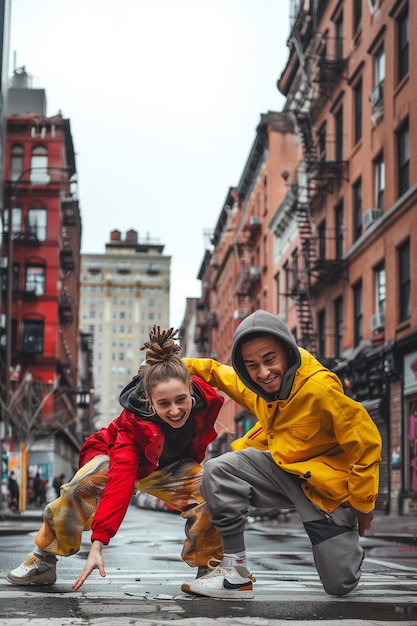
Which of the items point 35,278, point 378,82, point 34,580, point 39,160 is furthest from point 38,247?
point 34,580

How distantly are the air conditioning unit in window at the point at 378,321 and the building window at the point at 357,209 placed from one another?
12.1ft

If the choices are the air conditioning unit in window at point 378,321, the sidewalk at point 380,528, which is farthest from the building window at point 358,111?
the sidewalk at point 380,528

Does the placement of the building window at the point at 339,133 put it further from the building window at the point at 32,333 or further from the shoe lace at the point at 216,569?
the building window at the point at 32,333

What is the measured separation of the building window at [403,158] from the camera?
2567cm

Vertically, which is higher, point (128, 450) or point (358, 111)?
point (358, 111)

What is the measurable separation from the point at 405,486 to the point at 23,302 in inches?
1546

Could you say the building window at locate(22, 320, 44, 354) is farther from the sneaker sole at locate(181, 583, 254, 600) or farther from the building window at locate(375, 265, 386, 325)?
the sneaker sole at locate(181, 583, 254, 600)

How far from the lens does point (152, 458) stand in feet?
17.1

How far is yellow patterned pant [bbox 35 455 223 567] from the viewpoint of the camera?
17.9 ft

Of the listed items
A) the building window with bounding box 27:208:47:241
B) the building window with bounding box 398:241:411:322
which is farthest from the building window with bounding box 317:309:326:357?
the building window with bounding box 27:208:47:241

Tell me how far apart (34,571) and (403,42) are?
23377 millimetres

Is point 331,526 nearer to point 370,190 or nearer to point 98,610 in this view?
point 98,610

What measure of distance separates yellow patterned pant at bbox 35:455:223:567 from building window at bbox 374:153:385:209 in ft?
75.9

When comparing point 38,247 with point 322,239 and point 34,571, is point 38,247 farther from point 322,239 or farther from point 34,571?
point 34,571
